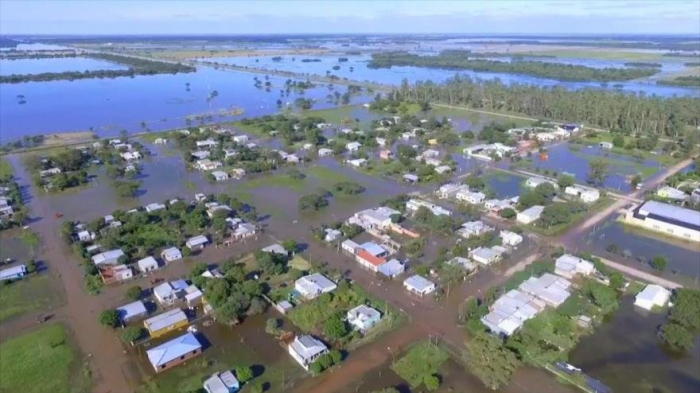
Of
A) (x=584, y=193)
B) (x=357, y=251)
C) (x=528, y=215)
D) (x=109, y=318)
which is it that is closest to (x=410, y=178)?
(x=528, y=215)

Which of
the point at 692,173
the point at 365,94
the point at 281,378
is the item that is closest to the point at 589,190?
the point at 692,173

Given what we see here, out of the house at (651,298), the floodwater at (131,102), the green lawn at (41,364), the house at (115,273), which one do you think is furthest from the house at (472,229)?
the floodwater at (131,102)

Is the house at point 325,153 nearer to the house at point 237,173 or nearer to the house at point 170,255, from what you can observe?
the house at point 237,173

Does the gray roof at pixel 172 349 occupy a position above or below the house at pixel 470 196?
below

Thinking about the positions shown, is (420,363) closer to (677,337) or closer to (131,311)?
(677,337)

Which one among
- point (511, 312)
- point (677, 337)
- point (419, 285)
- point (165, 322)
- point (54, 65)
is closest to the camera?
point (677, 337)
